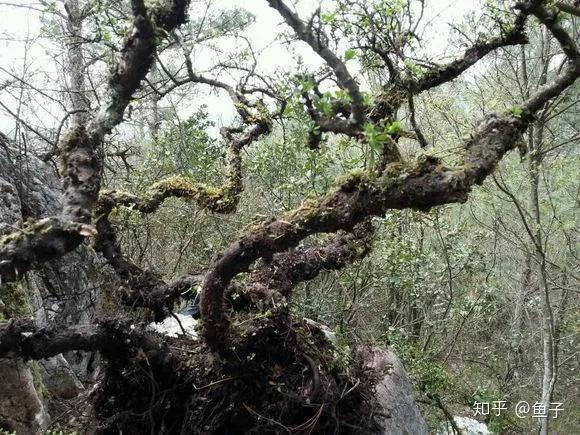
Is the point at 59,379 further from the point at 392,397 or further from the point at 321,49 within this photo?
the point at 321,49

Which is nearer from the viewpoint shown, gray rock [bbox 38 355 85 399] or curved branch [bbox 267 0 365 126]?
curved branch [bbox 267 0 365 126]

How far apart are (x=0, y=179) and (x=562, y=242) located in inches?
325

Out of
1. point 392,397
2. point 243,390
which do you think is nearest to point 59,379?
point 243,390

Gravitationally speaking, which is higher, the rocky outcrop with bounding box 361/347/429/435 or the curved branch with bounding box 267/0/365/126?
the curved branch with bounding box 267/0/365/126

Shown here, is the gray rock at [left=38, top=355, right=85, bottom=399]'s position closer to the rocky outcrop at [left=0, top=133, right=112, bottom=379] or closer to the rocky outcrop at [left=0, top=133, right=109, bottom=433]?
the rocky outcrop at [left=0, top=133, right=109, bottom=433]

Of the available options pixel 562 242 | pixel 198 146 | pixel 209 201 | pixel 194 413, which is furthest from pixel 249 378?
pixel 562 242

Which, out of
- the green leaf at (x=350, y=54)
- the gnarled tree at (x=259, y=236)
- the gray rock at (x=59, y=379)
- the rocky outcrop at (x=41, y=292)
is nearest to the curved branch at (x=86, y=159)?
the gnarled tree at (x=259, y=236)

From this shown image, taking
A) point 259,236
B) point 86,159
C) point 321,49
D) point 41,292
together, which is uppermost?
point 321,49

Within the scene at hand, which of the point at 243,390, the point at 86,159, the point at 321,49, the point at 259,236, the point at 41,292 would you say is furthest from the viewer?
the point at 41,292

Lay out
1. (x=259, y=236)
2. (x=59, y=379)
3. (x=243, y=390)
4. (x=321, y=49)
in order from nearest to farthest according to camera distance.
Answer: (x=321, y=49) < (x=259, y=236) < (x=243, y=390) < (x=59, y=379)

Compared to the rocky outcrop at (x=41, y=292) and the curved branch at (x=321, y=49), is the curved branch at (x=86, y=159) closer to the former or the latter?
the curved branch at (x=321, y=49)

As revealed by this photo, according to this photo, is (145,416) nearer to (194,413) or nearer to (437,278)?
(194,413)

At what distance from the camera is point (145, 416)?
334 centimetres

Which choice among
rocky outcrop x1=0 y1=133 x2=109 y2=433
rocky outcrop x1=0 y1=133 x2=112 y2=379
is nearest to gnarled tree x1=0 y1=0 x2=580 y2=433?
rocky outcrop x1=0 y1=133 x2=109 y2=433
